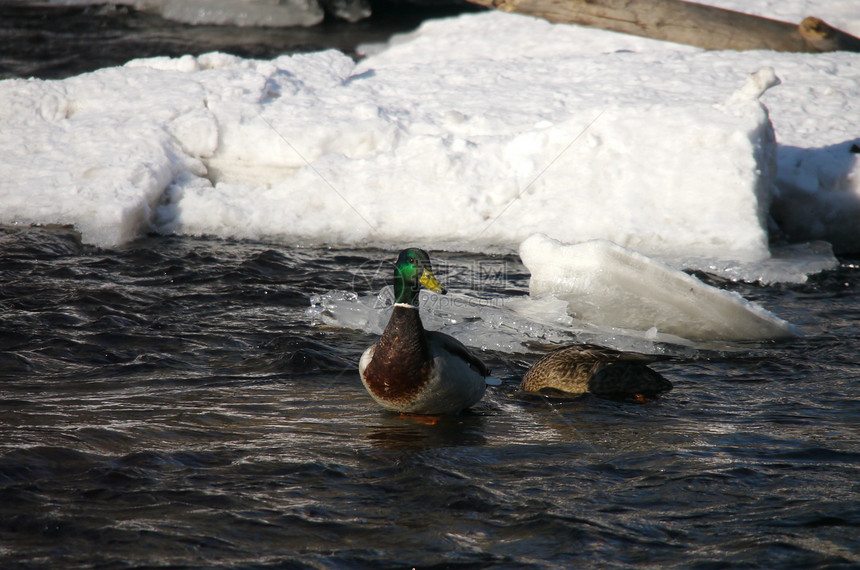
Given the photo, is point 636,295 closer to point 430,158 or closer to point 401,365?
point 401,365

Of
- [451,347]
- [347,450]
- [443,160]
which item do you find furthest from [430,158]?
[347,450]

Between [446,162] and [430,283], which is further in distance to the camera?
[446,162]

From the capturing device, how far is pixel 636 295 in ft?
20.3

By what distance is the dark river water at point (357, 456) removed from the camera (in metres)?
3.10

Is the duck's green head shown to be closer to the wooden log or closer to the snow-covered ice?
the snow-covered ice

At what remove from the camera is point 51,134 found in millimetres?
8594

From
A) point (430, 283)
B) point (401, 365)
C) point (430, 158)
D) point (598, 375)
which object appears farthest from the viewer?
point (430, 158)

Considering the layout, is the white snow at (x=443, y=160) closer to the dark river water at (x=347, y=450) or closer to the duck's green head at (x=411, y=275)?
the dark river water at (x=347, y=450)

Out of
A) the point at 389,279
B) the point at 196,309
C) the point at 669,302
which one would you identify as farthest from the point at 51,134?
the point at 669,302

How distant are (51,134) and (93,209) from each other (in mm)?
1502

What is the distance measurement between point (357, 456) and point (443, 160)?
4.70 meters

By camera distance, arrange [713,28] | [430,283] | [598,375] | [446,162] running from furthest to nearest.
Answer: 1. [713,28]
2. [446,162]
3. [598,375]
4. [430,283]

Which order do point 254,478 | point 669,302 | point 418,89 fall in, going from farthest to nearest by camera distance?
1. point 418,89
2. point 669,302
3. point 254,478

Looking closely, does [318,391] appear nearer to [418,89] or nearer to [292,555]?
[292,555]
